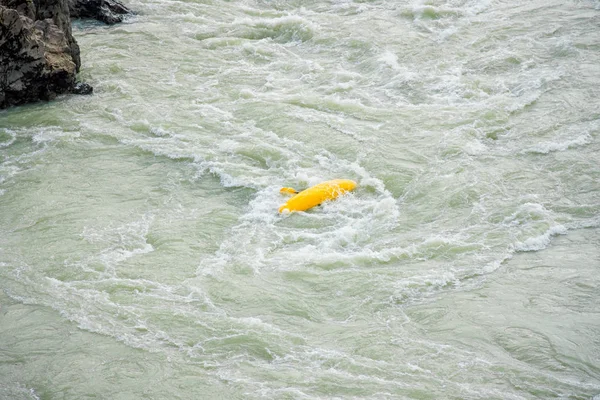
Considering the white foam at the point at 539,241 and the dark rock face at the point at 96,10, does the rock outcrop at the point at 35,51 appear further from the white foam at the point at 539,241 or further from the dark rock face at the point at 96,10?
the white foam at the point at 539,241

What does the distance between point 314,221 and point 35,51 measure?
5820 mm

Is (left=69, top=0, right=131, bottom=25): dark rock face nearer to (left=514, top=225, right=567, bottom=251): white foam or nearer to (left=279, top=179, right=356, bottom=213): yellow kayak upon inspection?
(left=279, top=179, right=356, bottom=213): yellow kayak

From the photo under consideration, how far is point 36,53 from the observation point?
11.2 metres

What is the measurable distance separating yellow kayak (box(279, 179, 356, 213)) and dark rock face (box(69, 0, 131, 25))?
8.16m

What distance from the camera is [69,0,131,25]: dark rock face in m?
15.0

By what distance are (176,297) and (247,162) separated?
124 inches

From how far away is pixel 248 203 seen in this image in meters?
8.70

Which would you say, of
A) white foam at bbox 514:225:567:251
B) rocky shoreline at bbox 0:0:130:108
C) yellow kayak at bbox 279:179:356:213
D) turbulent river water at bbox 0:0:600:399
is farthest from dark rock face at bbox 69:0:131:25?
white foam at bbox 514:225:567:251

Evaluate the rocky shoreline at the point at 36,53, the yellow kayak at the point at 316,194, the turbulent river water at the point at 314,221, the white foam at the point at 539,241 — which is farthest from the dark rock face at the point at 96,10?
the white foam at the point at 539,241

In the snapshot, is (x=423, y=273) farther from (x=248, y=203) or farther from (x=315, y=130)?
(x=315, y=130)

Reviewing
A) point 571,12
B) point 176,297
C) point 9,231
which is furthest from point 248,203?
point 571,12

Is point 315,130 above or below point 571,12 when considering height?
below

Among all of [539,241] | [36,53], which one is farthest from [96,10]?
[539,241]

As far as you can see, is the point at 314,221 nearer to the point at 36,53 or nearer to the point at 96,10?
the point at 36,53
